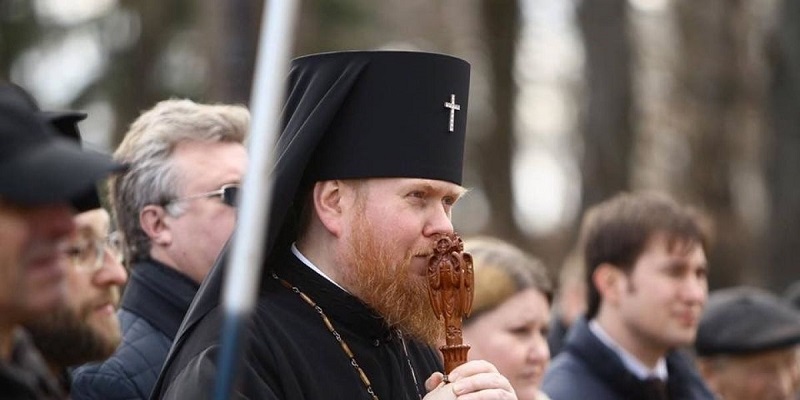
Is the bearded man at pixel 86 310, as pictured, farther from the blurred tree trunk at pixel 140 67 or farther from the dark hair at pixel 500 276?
the blurred tree trunk at pixel 140 67

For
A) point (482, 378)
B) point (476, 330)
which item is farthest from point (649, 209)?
point (482, 378)

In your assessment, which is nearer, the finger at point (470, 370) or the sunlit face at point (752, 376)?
the finger at point (470, 370)

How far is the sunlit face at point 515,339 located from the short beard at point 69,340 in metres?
2.49

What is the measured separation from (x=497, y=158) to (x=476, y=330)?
666 inches

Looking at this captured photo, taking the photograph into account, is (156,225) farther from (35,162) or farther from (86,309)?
(35,162)

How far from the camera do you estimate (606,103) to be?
19781 millimetres

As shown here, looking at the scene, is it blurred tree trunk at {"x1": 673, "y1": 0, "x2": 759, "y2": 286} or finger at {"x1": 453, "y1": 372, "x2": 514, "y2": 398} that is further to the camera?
blurred tree trunk at {"x1": 673, "y1": 0, "x2": 759, "y2": 286}

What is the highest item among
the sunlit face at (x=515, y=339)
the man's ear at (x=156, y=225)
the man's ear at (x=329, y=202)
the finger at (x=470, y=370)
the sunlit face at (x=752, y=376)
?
the man's ear at (x=329, y=202)

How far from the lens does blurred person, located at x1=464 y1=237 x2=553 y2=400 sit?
6719 millimetres

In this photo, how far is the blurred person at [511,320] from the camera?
22.0ft

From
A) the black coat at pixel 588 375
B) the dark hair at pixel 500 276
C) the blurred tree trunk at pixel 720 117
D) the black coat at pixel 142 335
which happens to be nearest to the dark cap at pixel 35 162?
the black coat at pixel 142 335

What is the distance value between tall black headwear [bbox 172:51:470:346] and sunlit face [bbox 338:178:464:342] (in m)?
0.08

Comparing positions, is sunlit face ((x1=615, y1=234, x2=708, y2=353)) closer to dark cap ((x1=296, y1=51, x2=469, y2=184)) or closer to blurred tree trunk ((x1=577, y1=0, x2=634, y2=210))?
dark cap ((x1=296, y1=51, x2=469, y2=184))

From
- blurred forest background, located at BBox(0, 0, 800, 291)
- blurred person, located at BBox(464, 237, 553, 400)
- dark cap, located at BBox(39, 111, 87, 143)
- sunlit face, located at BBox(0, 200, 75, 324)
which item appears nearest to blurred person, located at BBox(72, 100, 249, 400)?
blurred person, located at BBox(464, 237, 553, 400)
